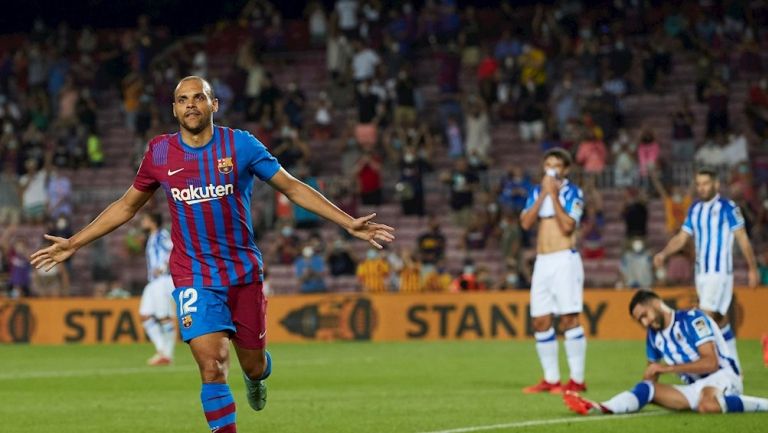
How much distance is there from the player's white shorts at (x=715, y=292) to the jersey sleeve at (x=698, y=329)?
3.95 meters

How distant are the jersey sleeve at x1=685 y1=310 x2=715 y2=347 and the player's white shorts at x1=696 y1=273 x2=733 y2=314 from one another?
3.95m

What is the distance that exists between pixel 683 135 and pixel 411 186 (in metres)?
5.45

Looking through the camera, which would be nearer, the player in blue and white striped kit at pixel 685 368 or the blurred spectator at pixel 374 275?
the player in blue and white striped kit at pixel 685 368

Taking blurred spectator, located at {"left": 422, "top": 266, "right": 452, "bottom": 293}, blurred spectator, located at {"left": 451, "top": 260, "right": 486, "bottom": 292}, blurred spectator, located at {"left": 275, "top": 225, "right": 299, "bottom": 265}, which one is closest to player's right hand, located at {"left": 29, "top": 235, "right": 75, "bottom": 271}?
blurred spectator, located at {"left": 451, "top": 260, "right": 486, "bottom": 292}

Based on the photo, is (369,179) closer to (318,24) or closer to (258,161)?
(318,24)

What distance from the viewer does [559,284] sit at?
1503 cm

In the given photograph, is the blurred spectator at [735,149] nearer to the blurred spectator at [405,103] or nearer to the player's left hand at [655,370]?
the blurred spectator at [405,103]

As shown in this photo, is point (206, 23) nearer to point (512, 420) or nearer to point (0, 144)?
point (0, 144)

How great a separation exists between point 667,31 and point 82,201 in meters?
13.3

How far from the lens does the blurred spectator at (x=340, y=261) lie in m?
28.9

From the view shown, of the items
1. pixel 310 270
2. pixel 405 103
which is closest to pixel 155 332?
pixel 310 270

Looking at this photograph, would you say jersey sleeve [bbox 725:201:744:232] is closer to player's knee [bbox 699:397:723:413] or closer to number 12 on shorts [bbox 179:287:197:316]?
player's knee [bbox 699:397:723:413]

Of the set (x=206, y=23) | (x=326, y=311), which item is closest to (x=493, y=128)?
(x=326, y=311)

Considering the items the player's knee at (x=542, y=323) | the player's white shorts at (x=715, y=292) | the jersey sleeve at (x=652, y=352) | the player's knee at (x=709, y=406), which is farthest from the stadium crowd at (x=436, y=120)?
the player's knee at (x=709, y=406)
